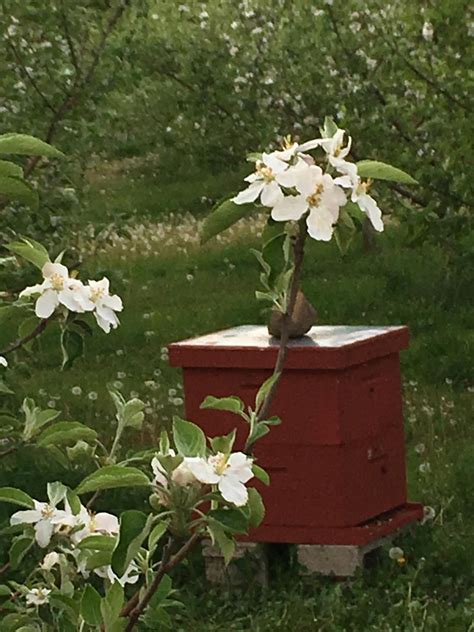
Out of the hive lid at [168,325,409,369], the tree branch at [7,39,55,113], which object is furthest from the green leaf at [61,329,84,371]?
the tree branch at [7,39,55,113]

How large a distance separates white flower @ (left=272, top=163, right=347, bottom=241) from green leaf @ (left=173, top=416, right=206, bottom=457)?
0.37 meters

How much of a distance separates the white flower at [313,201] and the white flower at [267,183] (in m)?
0.02

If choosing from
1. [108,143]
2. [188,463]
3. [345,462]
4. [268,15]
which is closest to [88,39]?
[108,143]

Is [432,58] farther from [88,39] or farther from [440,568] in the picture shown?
[440,568]

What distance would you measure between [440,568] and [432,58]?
Result: 4.43 metres

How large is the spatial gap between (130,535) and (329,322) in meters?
8.91

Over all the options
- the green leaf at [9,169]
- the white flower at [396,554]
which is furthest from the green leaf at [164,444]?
the white flower at [396,554]

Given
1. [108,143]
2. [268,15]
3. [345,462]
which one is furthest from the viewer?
[268,15]

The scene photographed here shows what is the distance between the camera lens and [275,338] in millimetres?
6156

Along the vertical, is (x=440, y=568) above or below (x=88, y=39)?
below

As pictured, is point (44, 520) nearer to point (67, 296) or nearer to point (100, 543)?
point (100, 543)

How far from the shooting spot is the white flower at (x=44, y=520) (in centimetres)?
311

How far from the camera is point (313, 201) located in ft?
8.89

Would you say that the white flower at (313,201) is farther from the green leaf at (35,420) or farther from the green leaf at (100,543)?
the green leaf at (35,420)
